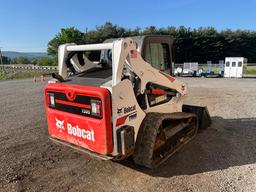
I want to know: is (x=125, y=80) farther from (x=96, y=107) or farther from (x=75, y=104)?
(x=75, y=104)

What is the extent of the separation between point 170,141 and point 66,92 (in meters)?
2.08

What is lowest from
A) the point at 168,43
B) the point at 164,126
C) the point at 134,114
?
the point at 164,126

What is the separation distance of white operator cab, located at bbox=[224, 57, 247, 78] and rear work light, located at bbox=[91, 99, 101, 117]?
2247 cm

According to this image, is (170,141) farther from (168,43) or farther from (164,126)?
(168,43)

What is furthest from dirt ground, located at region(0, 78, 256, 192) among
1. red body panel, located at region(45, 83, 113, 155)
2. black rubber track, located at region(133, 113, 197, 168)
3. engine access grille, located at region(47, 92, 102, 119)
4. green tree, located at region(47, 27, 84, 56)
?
green tree, located at region(47, 27, 84, 56)

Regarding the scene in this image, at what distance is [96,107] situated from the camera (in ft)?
10.0

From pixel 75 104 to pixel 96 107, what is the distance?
46 centimetres

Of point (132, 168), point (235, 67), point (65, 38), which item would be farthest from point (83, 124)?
point (65, 38)

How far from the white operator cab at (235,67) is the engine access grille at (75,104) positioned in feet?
73.4

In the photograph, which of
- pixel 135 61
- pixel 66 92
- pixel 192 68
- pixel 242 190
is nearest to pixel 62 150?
pixel 66 92

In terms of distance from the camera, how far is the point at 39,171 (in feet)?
12.6

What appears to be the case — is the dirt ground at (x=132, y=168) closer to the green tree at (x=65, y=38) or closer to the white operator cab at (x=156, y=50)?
the white operator cab at (x=156, y=50)

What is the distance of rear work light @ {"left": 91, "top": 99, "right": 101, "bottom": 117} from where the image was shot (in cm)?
301

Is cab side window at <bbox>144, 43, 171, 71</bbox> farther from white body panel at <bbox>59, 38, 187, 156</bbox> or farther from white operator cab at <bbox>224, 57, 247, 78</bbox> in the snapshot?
white operator cab at <bbox>224, 57, 247, 78</bbox>
